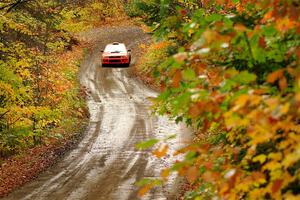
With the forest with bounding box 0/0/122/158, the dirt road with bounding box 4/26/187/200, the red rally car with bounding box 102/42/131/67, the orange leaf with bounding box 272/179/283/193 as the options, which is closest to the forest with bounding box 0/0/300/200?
the orange leaf with bounding box 272/179/283/193

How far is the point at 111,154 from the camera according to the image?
55.9 feet

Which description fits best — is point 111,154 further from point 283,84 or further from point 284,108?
point 284,108

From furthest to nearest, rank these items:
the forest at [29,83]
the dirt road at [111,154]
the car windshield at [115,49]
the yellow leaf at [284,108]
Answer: the car windshield at [115,49]
the forest at [29,83]
the dirt road at [111,154]
the yellow leaf at [284,108]

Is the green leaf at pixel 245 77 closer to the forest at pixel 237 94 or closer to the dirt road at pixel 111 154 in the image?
the forest at pixel 237 94

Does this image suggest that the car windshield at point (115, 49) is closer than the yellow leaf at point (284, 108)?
No

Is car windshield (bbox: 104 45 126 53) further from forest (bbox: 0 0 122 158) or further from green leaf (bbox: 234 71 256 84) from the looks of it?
green leaf (bbox: 234 71 256 84)

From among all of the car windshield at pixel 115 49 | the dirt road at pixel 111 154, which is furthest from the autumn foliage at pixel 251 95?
the car windshield at pixel 115 49

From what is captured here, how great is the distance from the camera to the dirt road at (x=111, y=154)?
13.1 meters

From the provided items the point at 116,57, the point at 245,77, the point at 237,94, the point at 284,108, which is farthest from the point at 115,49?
the point at 284,108

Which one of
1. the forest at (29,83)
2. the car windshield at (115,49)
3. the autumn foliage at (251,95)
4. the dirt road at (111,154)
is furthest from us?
the car windshield at (115,49)

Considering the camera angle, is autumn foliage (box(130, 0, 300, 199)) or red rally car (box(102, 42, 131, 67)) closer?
autumn foliage (box(130, 0, 300, 199))

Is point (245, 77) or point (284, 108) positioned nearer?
point (284, 108)

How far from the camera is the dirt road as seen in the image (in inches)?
516

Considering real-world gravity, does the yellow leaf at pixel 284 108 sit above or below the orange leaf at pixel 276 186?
above
